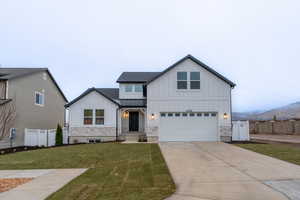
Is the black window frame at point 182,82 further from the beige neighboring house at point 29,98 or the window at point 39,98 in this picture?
the window at point 39,98

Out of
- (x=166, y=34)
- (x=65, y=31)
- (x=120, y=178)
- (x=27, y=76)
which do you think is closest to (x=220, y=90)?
(x=166, y=34)

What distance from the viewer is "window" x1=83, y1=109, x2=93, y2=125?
62.5 feet

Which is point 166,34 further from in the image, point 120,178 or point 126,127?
point 120,178

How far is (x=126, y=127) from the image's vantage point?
830 inches

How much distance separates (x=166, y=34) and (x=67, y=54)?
1556 centimetres

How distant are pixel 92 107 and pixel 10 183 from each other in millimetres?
12696

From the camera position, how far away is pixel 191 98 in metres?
17.6

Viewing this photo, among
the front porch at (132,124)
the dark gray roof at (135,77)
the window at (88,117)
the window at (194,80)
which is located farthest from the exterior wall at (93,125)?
the window at (194,80)

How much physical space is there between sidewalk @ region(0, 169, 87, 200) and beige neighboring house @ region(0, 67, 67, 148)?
701 cm

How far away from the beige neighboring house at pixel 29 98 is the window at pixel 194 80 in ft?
44.9

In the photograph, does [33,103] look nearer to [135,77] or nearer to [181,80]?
[135,77]

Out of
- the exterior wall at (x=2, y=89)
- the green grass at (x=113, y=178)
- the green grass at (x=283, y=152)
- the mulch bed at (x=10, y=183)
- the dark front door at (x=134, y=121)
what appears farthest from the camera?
the dark front door at (x=134, y=121)

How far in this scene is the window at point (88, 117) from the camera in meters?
19.1

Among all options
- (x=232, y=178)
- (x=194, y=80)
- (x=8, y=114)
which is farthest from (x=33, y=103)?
(x=232, y=178)
